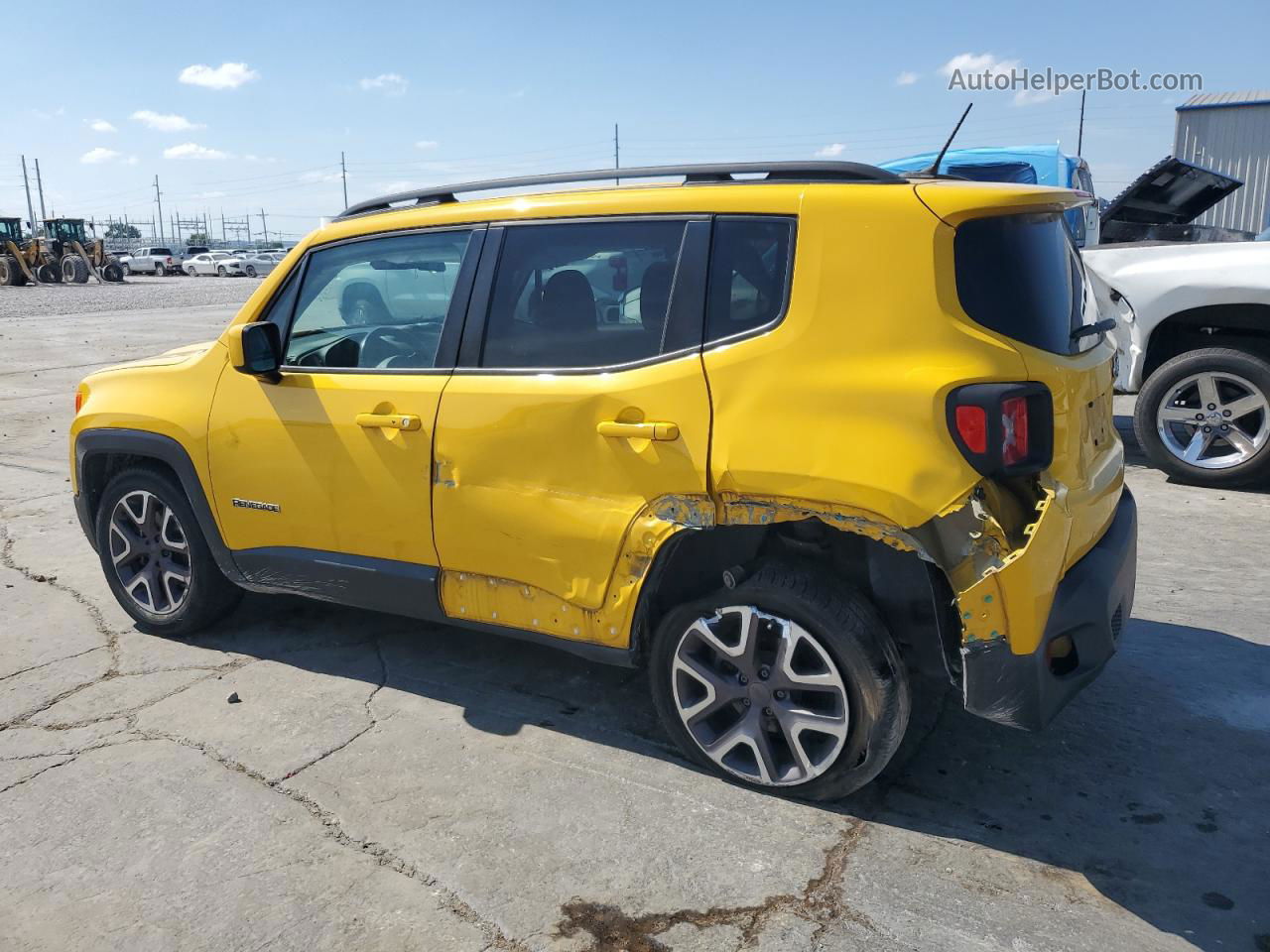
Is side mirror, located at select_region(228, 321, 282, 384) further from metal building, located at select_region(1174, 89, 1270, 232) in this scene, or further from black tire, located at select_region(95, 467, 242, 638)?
metal building, located at select_region(1174, 89, 1270, 232)

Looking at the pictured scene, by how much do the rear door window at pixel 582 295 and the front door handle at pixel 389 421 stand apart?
0.33 meters

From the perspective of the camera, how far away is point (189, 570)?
4441 mm

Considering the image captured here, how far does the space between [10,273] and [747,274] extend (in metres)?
44.2

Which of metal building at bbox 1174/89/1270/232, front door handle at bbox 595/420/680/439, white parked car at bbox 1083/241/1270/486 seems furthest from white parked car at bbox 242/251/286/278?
front door handle at bbox 595/420/680/439

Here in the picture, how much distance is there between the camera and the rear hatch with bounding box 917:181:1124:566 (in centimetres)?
275

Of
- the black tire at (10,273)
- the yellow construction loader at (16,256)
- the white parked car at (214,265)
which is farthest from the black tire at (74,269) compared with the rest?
the white parked car at (214,265)

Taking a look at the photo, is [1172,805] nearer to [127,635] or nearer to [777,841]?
[777,841]

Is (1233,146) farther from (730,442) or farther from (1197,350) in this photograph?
(730,442)

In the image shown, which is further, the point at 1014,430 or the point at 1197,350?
the point at 1197,350

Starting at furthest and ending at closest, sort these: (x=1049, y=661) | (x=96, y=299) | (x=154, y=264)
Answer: (x=154, y=264) → (x=96, y=299) → (x=1049, y=661)

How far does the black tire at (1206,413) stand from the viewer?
630cm

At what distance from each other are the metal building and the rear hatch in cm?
1956

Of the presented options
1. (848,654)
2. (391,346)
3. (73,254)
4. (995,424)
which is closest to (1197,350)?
(995,424)

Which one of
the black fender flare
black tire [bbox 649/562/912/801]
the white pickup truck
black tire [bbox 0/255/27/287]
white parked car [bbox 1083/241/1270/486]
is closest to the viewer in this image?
black tire [bbox 649/562/912/801]
